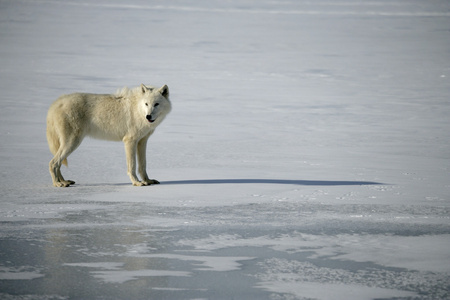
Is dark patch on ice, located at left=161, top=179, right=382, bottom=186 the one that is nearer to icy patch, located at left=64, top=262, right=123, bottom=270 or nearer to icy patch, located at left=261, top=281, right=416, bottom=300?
icy patch, located at left=64, top=262, right=123, bottom=270

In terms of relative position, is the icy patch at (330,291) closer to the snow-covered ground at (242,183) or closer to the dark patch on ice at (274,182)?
the snow-covered ground at (242,183)

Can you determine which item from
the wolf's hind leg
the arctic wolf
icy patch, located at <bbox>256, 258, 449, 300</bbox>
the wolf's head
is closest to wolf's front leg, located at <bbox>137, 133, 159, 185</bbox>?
the arctic wolf

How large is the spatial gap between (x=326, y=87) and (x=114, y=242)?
1196 cm

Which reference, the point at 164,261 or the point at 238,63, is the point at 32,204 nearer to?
the point at 164,261

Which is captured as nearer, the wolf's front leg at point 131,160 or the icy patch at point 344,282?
the icy patch at point 344,282

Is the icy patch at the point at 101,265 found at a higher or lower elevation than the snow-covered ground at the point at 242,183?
lower

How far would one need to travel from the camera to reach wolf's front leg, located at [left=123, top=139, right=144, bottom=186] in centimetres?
802

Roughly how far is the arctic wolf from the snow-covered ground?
14.6 inches

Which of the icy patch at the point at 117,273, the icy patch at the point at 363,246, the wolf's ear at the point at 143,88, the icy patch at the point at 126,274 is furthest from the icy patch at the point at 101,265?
the wolf's ear at the point at 143,88

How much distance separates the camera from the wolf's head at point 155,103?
7934 millimetres

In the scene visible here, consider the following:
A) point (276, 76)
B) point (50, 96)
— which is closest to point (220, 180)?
point (50, 96)

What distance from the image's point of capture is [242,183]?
8.12 metres

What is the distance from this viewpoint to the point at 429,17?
3353 cm

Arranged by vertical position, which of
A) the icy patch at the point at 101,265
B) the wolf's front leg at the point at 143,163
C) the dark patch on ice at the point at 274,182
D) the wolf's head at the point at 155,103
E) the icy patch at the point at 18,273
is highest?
the wolf's head at the point at 155,103
